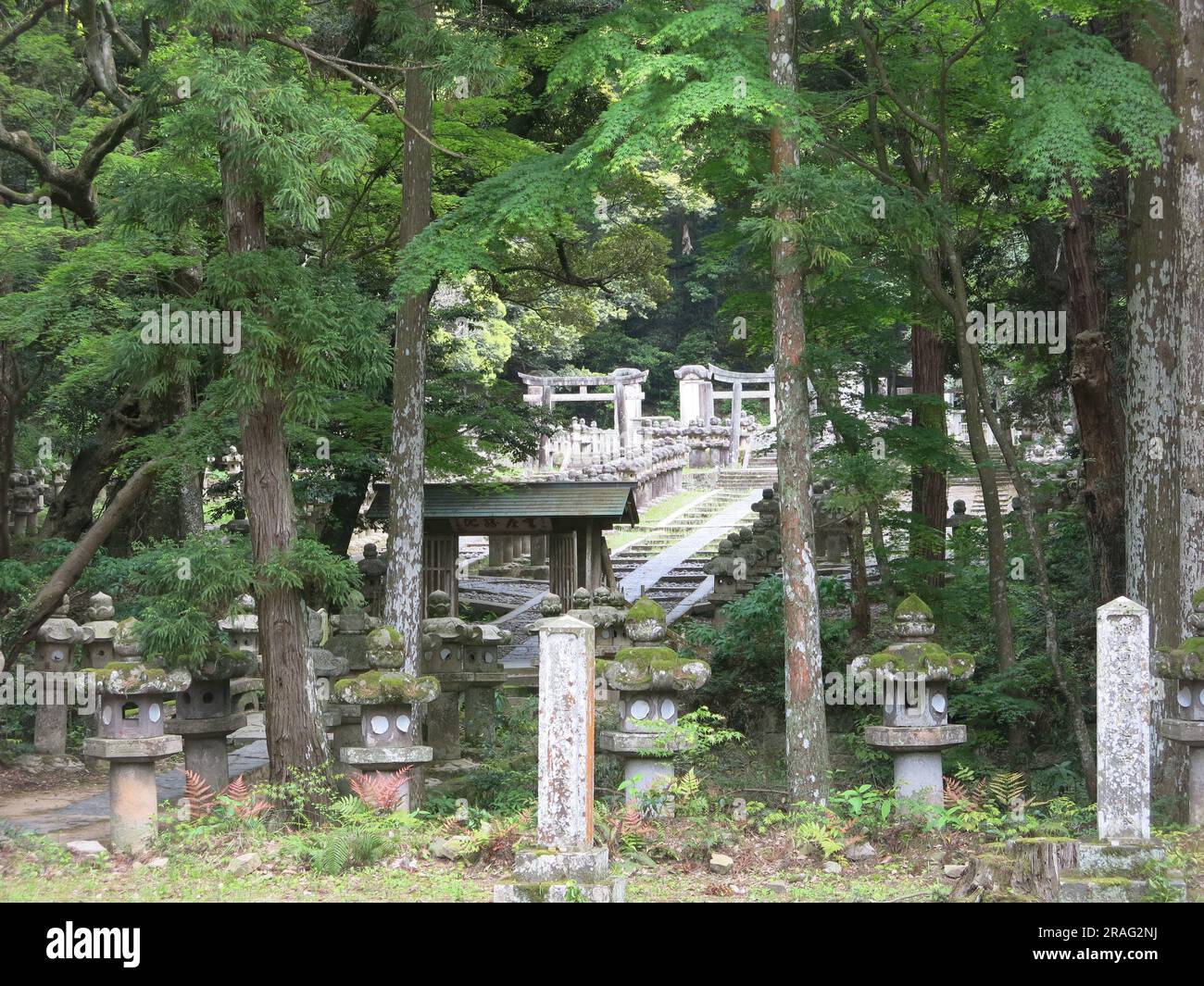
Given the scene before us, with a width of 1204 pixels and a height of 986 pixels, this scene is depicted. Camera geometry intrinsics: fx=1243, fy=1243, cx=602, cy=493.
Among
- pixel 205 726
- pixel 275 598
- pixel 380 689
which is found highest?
pixel 275 598

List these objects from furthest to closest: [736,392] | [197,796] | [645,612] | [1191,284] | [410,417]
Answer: [736,392] → [410,417] → [1191,284] → [645,612] → [197,796]

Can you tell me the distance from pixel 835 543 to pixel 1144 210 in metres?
13.0

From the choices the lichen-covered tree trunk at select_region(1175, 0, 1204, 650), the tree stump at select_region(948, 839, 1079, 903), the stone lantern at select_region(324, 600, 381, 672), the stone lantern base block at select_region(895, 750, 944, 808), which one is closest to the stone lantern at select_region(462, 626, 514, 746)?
the stone lantern at select_region(324, 600, 381, 672)

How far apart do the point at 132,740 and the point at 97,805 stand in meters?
3.57

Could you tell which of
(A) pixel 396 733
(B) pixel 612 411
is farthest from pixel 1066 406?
(B) pixel 612 411

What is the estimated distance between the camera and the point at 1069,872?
665 cm

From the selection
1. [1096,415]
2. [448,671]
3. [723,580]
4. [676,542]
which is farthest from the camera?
[676,542]

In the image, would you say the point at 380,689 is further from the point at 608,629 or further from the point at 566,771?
the point at 608,629

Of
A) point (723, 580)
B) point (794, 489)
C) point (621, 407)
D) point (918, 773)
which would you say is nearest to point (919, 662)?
point (918, 773)

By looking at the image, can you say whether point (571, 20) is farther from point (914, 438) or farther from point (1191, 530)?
point (1191, 530)

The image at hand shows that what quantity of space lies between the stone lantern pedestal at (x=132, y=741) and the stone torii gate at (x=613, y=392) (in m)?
26.4

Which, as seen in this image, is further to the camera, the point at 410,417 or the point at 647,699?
the point at 410,417

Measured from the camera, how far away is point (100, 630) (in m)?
15.1

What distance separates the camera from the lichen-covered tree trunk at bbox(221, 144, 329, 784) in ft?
32.1
